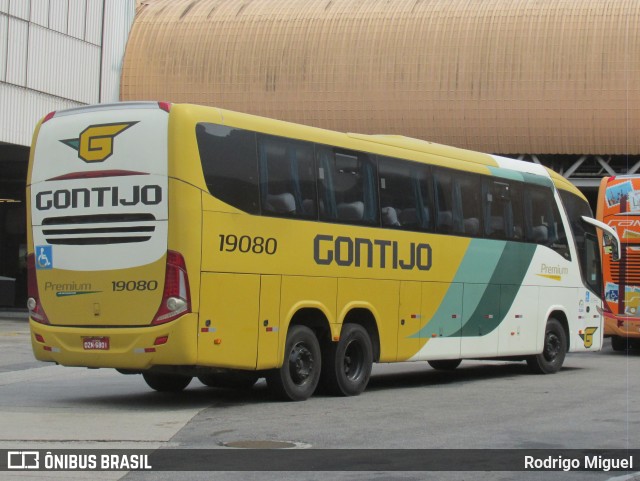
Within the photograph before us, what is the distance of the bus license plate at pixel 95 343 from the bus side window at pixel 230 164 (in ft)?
6.69

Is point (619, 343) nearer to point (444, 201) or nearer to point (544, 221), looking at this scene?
point (544, 221)

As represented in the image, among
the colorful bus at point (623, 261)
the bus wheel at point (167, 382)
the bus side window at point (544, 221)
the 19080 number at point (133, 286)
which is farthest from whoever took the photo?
the colorful bus at point (623, 261)

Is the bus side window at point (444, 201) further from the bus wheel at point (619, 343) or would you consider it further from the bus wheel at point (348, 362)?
the bus wheel at point (619, 343)

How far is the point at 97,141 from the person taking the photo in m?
14.0

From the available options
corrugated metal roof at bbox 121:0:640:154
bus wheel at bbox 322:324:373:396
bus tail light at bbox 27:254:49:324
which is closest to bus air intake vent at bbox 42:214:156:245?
bus tail light at bbox 27:254:49:324

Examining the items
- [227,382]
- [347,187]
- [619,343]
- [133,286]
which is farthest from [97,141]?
[619,343]

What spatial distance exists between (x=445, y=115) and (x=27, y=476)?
148 ft

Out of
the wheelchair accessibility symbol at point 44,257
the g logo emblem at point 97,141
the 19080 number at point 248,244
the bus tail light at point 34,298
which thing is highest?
the g logo emblem at point 97,141

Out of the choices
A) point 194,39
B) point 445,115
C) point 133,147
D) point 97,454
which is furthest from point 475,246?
point 194,39

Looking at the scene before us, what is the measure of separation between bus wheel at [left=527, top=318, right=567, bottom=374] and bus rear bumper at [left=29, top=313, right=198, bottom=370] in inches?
348

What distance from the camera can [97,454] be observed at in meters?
10.2

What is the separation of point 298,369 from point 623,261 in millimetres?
13467

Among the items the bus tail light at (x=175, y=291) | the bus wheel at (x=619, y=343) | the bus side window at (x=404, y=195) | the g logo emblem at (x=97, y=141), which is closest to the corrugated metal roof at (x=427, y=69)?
the bus wheel at (x=619, y=343)

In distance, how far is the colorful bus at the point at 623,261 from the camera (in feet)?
86.8
